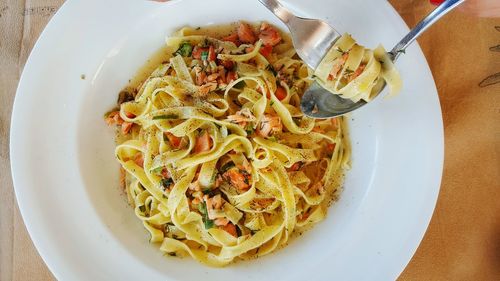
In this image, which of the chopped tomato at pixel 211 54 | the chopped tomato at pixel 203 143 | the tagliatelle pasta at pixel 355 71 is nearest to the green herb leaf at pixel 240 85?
the chopped tomato at pixel 211 54

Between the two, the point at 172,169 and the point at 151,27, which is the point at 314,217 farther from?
the point at 151,27

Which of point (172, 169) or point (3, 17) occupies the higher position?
point (3, 17)

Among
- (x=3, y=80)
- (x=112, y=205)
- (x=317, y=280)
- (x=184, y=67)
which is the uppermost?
(x=3, y=80)

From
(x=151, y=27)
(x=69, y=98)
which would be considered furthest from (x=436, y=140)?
(x=69, y=98)

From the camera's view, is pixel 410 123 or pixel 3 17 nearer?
pixel 410 123

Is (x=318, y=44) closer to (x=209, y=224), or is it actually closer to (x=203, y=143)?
(x=203, y=143)

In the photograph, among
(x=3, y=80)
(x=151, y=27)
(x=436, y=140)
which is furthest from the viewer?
(x=3, y=80)

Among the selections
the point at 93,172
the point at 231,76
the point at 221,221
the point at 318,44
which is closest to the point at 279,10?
the point at 318,44
